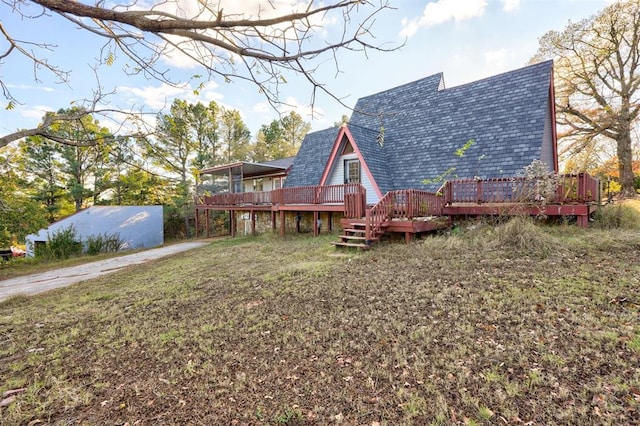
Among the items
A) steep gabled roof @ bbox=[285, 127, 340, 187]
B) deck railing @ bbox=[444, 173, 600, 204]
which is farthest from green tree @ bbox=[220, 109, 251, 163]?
deck railing @ bbox=[444, 173, 600, 204]

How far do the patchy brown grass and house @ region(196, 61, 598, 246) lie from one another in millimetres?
2661

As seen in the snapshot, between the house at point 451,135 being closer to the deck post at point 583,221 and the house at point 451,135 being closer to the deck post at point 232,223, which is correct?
the deck post at point 583,221

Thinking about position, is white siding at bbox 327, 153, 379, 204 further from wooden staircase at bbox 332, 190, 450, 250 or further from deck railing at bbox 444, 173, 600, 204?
deck railing at bbox 444, 173, 600, 204

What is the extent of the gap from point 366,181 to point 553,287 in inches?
333

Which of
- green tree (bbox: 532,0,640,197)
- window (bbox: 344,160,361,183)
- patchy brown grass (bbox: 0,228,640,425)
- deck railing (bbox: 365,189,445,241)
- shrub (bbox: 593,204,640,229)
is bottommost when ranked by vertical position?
patchy brown grass (bbox: 0,228,640,425)

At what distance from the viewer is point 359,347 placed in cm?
328

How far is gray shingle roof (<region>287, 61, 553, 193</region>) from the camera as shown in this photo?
9.62 meters

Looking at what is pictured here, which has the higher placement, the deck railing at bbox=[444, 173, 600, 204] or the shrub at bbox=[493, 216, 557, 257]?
the deck railing at bbox=[444, 173, 600, 204]

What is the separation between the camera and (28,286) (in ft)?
29.2

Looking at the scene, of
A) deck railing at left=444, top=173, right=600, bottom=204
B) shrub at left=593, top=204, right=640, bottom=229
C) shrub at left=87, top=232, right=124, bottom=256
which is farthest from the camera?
shrub at left=87, top=232, right=124, bottom=256

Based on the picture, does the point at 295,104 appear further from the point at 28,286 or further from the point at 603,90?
the point at 603,90

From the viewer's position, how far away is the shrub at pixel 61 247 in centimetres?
1572

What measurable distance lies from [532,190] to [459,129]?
4.38 metres

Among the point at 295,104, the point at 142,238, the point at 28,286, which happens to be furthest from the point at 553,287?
the point at 142,238
